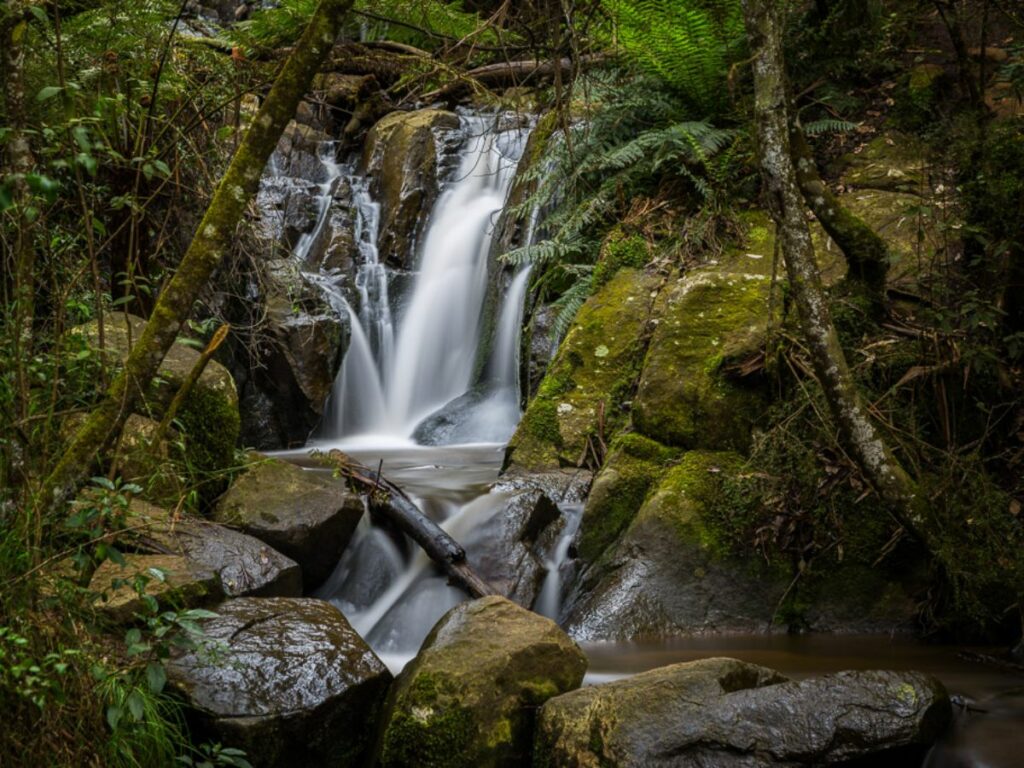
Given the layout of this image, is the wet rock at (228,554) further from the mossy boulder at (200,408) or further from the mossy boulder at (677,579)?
the mossy boulder at (677,579)

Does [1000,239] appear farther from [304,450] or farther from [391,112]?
[391,112]

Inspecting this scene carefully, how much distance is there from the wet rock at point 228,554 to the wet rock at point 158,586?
2.2 inches

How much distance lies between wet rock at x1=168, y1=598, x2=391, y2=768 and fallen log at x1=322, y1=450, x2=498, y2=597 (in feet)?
3.83

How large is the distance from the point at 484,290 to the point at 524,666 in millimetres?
6125

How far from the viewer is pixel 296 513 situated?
16.8ft

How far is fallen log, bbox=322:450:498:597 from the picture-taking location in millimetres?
5082

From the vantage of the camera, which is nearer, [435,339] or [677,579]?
[677,579]

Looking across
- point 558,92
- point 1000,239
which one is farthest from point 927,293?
point 558,92

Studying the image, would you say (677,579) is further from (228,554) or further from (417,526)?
(228,554)

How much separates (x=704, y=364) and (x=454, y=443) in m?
3.07

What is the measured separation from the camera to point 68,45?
553cm

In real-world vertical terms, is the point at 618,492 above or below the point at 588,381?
below

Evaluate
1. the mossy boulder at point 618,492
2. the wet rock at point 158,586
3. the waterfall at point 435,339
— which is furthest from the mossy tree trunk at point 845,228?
the waterfall at point 435,339

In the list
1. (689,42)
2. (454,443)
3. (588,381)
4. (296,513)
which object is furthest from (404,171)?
(296,513)
